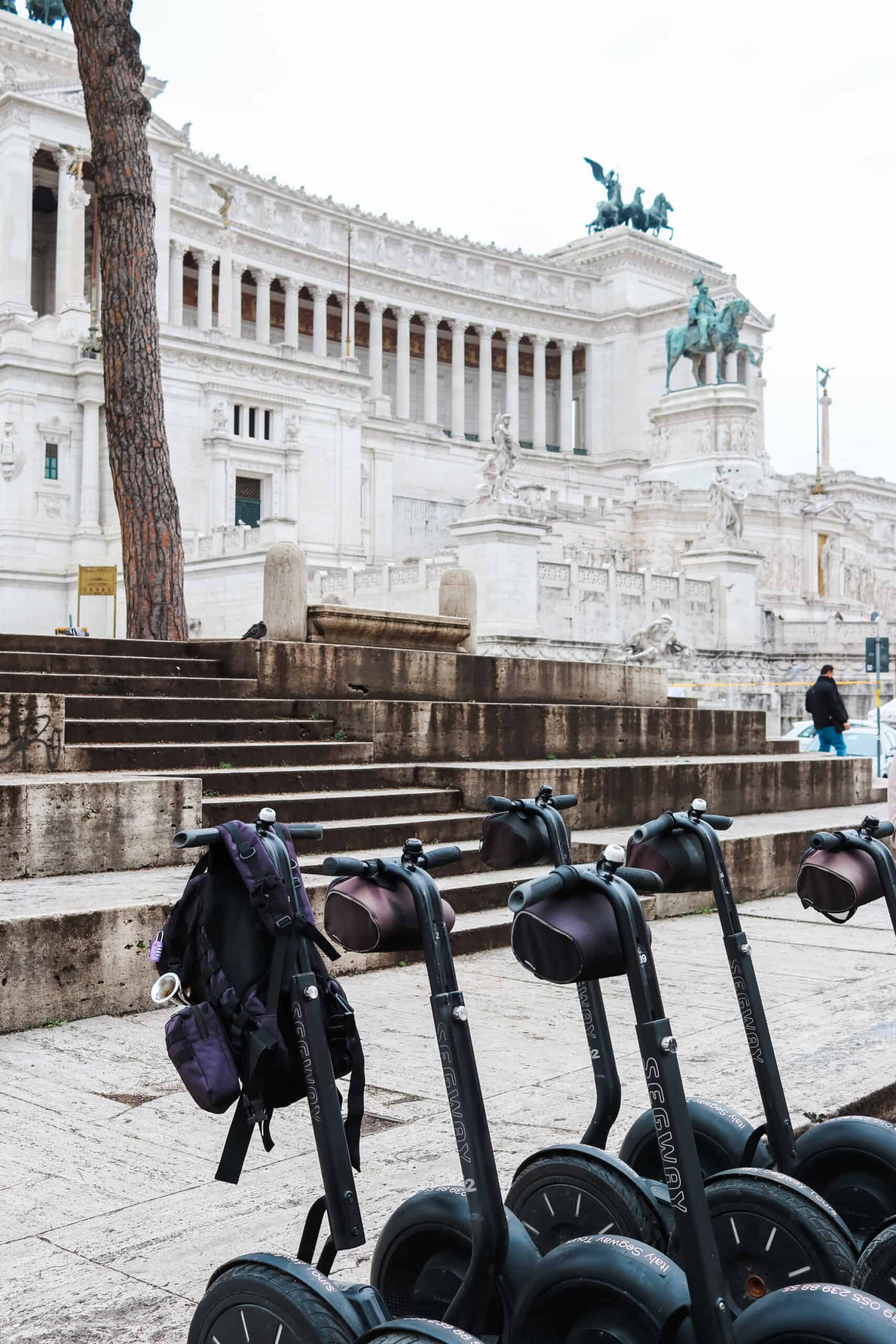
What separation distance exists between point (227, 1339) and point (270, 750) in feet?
26.1

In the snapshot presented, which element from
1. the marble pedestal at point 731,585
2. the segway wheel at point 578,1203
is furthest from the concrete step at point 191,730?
the marble pedestal at point 731,585

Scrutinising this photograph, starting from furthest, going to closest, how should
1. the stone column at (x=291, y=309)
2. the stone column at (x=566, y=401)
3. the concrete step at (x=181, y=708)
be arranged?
the stone column at (x=566, y=401), the stone column at (x=291, y=309), the concrete step at (x=181, y=708)

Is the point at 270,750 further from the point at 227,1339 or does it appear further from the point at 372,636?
the point at 227,1339

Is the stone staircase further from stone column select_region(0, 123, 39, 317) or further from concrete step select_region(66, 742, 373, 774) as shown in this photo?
stone column select_region(0, 123, 39, 317)

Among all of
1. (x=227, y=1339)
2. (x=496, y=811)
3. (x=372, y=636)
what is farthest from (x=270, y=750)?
(x=227, y=1339)

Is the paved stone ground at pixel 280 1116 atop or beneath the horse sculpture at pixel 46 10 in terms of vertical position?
beneath

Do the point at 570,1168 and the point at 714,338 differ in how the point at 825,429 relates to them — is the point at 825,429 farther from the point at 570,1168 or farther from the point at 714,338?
A: the point at 570,1168

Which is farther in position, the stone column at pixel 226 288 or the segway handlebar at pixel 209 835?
the stone column at pixel 226 288

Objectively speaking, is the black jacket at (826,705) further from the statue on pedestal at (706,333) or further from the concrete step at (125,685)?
the statue on pedestal at (706,333)

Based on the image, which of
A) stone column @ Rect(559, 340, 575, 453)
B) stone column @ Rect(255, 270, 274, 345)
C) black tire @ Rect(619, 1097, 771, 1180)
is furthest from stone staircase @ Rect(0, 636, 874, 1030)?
stone column @ Rect(559, 340, 575, 453)

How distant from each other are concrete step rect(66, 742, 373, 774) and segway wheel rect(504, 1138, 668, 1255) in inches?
255

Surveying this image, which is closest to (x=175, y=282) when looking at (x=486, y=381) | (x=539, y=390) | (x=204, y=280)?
(x=204, y=280)

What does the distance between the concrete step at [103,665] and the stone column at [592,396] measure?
7325 cm

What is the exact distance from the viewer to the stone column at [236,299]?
66.2m
